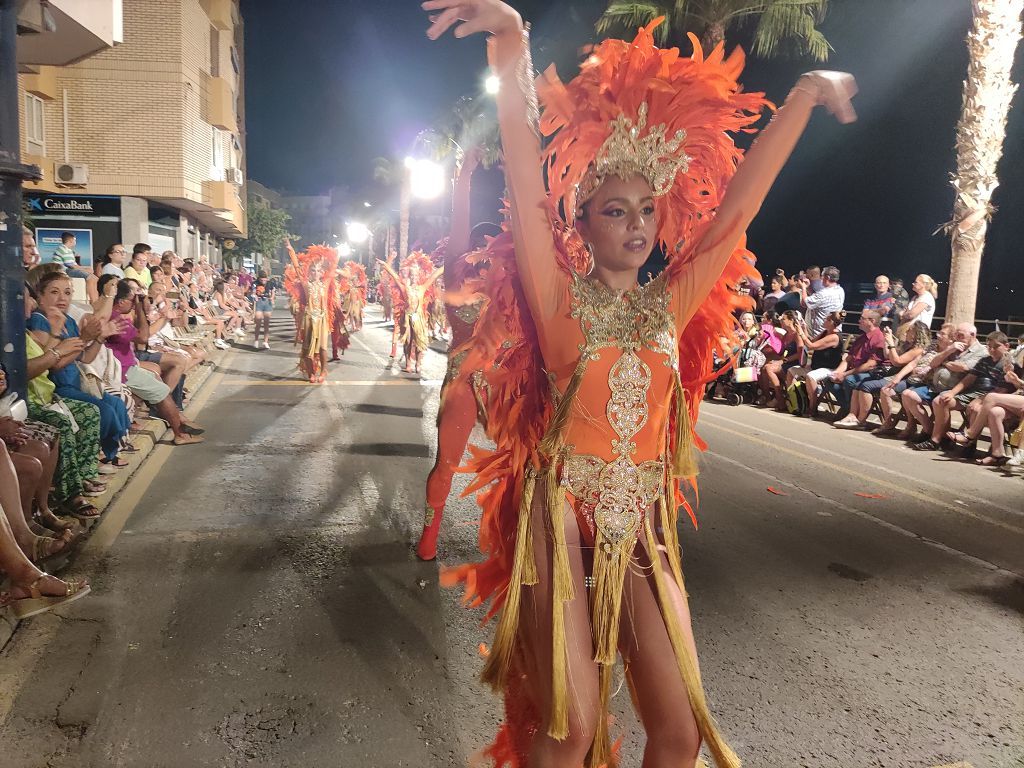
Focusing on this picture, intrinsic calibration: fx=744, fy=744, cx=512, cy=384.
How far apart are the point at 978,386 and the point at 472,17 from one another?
29.1 feet

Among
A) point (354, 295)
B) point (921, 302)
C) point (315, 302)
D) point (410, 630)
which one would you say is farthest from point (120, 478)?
point (354, 295)

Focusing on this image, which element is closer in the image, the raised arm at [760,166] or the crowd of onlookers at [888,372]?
the raised arm at [760,166]

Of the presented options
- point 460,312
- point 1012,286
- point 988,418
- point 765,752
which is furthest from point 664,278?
point 1012,286

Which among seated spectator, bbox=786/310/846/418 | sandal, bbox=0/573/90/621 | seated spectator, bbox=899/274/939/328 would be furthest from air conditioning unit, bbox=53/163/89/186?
seated spectator, bbox=899/274/939/328

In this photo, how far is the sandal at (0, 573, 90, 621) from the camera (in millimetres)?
3764

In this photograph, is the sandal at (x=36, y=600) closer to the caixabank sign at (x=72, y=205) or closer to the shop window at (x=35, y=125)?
the shop window at (x=35, y=125)

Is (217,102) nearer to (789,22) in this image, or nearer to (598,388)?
(789,22)

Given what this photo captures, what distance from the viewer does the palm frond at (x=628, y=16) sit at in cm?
1580

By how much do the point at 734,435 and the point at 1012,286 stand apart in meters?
21.0

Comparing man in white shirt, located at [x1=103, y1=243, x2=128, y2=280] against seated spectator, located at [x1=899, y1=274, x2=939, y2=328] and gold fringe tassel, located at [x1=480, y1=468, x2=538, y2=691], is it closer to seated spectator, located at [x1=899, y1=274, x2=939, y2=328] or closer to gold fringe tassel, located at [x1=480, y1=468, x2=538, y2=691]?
gold fringe tassel, located at [x1=480, y1=468, x2=538, y2=691]

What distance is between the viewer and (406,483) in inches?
258

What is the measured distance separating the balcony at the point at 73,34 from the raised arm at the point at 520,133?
5.94m

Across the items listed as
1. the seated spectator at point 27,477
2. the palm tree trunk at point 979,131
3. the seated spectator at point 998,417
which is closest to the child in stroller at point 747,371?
the palm tree trunk at point 979,131

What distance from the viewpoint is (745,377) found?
12219 millimetres
